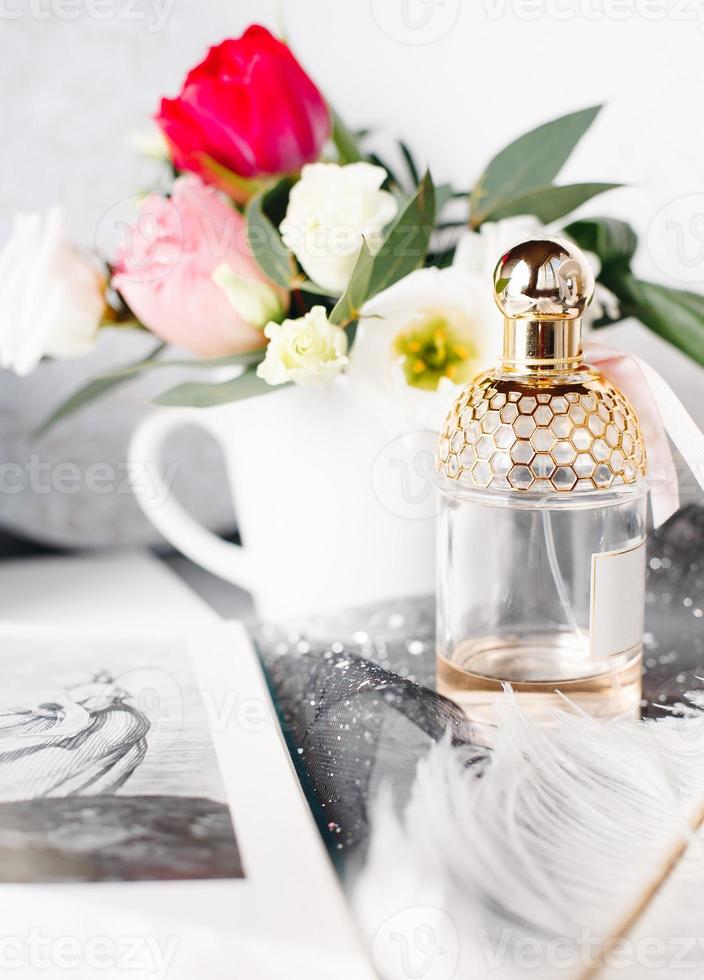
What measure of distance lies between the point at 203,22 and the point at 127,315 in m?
0.28

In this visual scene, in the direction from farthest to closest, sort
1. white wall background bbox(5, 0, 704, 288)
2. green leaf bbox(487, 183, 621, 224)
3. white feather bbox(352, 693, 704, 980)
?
1. white wall background bbox(5, 0, 704, 288)
2. green leaf bbox(487, 183, 621, 224)
3. white feather bbox(352, 693, 704, 980)

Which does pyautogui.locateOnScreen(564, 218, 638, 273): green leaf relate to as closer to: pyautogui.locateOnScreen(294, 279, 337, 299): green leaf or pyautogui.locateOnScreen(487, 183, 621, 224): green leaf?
pyautogui.locateOnScreen(487, 183, 621, 224): green leaf

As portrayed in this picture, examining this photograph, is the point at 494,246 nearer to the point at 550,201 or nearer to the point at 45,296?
the point at 550,201

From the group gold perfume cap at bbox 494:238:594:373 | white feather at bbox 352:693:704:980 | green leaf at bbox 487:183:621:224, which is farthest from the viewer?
green leaf at bbox 487:183:621:224

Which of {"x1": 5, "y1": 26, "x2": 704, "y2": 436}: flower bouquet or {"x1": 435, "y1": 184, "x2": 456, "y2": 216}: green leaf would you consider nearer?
{"x1": 5, "y1": 26, "x2": 704, "y2": 436}: flower bouquet

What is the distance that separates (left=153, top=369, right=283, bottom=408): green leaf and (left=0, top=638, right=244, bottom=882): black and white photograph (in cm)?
15

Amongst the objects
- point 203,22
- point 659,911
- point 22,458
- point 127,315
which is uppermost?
point 203,22

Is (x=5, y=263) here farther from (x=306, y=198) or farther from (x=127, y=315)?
(x=306, y=198)

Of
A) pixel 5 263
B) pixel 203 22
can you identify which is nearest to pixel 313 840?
pixel 5 263

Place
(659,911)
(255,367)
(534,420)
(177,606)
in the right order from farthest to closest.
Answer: (177,606) < (255,367) < (534,420) < (659,911)

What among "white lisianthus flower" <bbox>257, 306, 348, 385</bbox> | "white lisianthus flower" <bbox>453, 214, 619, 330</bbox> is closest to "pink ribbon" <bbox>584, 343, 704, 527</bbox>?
"white lisianthus flower" <bbox>453, 214, 619, 330</bbox>

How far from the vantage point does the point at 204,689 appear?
1.72 feet

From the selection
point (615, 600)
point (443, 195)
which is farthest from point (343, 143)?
point (615, 600)

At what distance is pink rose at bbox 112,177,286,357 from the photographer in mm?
526
